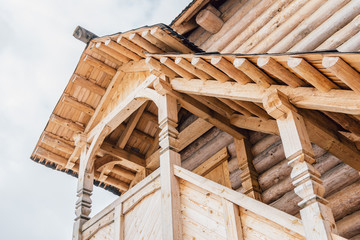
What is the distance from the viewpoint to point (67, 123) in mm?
10289

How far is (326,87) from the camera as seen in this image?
17.8ft

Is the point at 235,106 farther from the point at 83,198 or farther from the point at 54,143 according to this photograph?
the point at 54,143

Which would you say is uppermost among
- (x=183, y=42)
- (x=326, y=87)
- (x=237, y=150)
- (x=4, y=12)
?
(x=4, y=12)

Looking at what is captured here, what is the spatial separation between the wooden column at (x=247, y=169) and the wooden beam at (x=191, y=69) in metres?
2.39

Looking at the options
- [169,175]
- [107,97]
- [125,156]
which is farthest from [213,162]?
[169,175]

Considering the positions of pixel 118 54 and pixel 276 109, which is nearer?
pixel 276 109

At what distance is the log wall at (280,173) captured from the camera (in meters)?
7.35

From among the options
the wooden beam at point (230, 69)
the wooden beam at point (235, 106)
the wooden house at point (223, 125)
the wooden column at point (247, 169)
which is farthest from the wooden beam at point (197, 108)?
the wooden beam at point (230, 69)

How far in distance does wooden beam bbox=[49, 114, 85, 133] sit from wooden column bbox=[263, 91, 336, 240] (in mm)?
5483

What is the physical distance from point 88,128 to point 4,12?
4692cm

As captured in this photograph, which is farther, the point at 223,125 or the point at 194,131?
the point at 194,131

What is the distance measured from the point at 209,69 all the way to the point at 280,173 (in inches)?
112

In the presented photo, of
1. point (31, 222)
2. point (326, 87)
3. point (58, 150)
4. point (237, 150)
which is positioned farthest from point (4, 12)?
point (326, 87)

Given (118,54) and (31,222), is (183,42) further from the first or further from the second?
(31,222)
